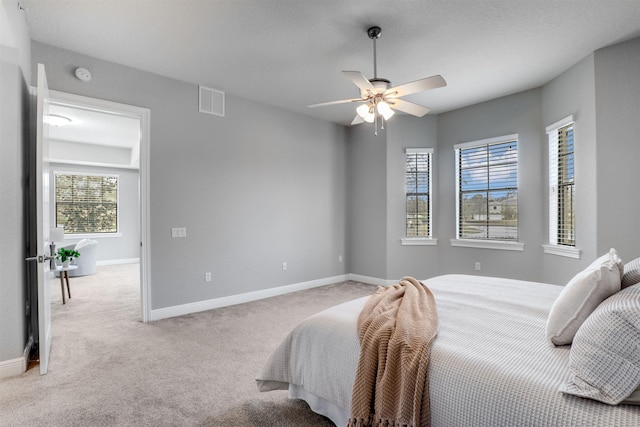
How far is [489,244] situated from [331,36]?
357cm

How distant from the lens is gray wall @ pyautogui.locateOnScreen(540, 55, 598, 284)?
3414 mm

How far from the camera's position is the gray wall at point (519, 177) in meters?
4.43

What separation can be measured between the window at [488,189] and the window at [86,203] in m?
7.83

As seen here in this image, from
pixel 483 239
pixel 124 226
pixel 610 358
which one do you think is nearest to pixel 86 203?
pixel 124 226

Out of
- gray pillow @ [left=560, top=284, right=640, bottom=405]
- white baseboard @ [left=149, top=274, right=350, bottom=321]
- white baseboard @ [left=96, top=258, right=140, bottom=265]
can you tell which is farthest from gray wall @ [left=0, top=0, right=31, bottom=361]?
white baseboard @ [left=96, top=258, right=140, bottom=265]

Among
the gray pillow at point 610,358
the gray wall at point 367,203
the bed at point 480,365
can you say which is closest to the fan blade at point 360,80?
the bed at point 480,365

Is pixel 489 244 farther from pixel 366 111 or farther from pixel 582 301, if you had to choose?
pixel 582 301

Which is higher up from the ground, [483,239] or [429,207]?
[429,207]

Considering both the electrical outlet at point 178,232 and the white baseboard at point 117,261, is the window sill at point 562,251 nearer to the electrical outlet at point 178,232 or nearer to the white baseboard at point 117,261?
the electrical outlet at point 178,232

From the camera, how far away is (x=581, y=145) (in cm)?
361

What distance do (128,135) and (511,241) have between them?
23.5 feet

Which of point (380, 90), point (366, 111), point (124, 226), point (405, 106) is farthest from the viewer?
point (124, 226)

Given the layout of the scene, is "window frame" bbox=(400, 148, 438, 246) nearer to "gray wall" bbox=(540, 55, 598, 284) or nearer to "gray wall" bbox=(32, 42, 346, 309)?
"gray wall" bbox=(32, 42, 346, 309)

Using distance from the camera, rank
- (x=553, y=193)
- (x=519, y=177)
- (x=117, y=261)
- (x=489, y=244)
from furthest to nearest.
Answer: (x=117, y=261), (x=489, y=244), (x=519, y=177), (x=553, y=193)
